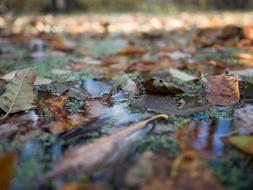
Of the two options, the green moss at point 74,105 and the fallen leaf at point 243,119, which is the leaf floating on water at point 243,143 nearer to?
the fallen leaf at point 243,119

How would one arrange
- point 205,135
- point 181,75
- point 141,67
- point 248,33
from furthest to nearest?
point 248,33 → point 141,67 → point 181,75 → point 205,135

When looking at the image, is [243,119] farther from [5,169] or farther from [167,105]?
[5,169]

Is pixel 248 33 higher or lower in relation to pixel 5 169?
lower

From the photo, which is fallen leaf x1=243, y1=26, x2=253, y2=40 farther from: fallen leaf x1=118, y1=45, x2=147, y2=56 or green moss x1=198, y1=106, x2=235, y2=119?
green moss x1=198, y1=106, x2=235, y2=119

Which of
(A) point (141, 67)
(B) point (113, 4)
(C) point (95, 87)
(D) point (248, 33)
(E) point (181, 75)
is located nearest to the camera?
(C) point (95, 87)

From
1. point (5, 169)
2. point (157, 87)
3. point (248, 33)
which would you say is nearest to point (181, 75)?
point (157, 87)

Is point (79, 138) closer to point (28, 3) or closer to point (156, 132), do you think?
point (156, 132)

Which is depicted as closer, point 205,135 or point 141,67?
point 205,135
